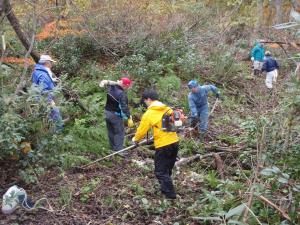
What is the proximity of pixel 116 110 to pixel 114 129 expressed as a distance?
0.40 m

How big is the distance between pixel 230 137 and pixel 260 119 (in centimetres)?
371

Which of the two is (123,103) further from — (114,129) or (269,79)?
(269,79)

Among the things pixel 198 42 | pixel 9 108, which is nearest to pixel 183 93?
pixel 198 42

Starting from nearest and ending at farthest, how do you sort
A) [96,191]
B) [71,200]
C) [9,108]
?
[9,108] < [71,200] < [96,191]

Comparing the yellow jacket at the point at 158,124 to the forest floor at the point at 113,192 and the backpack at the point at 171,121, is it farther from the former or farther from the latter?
the forest floor at the point at 113,192

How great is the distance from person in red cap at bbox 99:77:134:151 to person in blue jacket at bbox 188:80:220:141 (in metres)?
2.08

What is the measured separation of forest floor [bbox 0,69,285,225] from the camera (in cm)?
589

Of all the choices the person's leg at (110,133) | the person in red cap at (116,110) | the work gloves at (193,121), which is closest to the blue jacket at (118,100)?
the person in red cap at (116,110)

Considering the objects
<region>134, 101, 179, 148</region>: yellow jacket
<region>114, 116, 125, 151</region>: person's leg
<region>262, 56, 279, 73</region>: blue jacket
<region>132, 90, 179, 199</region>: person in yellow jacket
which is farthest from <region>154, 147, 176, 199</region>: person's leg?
<region>262, 56, 279, 73</region>: blue jacket

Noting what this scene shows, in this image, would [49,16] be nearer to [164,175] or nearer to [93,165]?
[93,165]

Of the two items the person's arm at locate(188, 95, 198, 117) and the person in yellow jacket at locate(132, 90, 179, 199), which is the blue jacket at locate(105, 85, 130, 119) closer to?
the person in yellow jacket at locate(132, 90, 179, 199)

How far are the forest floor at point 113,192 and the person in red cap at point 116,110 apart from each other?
417 millimetres

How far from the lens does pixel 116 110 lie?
27.7 feet

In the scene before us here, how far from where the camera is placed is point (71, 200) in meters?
6.28
